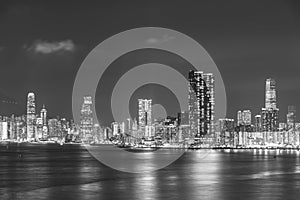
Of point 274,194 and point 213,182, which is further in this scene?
point 213,182

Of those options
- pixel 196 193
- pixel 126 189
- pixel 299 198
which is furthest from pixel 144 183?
pixel 299 198

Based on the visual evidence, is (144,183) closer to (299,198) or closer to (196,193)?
(196,193)

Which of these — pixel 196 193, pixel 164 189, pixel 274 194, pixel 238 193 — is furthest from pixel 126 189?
pixel 274 194

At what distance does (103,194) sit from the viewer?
3481 cm

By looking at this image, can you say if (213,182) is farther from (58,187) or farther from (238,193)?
(58,187)

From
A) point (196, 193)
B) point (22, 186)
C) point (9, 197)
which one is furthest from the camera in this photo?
point (22, 186)

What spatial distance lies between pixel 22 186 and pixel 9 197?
24.0 feet

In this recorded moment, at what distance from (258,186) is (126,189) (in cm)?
1022

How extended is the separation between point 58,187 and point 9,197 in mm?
6916

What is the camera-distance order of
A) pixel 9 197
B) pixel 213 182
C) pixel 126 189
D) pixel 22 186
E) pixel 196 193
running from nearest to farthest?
pixel 9 197
pixel 196 193
pixel 126 189
pixel 22 186
pixel 213 182

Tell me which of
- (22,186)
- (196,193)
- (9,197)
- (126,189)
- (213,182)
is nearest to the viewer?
(9,197)

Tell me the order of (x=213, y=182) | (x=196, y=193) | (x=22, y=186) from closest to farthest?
(x=196, y=193) → (x=22, y=186) → (x=213, y=182)

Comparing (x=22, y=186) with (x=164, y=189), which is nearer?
(x=164, y=189)

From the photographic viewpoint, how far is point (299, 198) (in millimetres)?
33188
